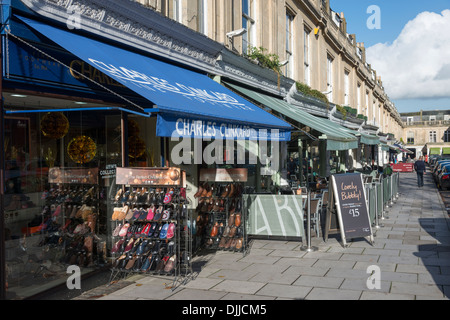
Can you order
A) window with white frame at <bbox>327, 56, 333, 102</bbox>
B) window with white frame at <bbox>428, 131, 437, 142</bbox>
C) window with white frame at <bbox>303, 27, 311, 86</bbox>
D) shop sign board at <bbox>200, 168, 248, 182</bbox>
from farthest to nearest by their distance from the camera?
window with white frame at <bbox>428, 131, 437, 142</bbox> < window with white frame at <bbox>327, 56, 333, 102</bbox> < window with white frame at <bbox>303, 27, 311, 86</bbox> < shop sign board at <bbox>200, 168, 248, 182</bbox>

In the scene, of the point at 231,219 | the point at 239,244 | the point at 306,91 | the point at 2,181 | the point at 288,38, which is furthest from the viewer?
the point at 288,38

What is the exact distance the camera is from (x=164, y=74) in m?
8.38

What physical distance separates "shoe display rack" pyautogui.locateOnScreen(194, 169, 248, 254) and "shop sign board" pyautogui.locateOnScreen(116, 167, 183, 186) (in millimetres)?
2199

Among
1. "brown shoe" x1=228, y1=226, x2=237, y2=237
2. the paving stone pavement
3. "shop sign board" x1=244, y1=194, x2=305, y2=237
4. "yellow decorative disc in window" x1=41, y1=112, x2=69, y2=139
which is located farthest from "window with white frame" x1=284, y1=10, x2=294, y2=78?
"yellow decorative disc in window" x1=41, y1=112, x2=69, y2=139

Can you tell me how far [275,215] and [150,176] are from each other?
11.2 feet

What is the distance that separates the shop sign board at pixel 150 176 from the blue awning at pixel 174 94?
0.80m

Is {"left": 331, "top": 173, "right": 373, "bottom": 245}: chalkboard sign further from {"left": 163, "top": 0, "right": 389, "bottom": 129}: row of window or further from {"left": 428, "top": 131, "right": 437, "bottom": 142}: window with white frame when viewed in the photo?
{"left": 428, "top": 131, "right": 437, "bottom": 142}: window with white frame

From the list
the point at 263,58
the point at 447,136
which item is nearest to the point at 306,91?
the point at 263,58

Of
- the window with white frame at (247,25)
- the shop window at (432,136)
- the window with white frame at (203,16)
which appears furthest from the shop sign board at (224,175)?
the shop window at (432,136)

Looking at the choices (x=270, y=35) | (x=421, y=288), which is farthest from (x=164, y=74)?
(x=270, y=35)

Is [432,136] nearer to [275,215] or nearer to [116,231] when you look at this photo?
[275,215]

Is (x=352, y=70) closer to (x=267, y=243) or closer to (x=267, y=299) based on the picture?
(x=267, y=243)

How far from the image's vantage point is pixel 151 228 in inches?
271

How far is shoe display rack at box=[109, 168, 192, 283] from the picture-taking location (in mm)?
6781
